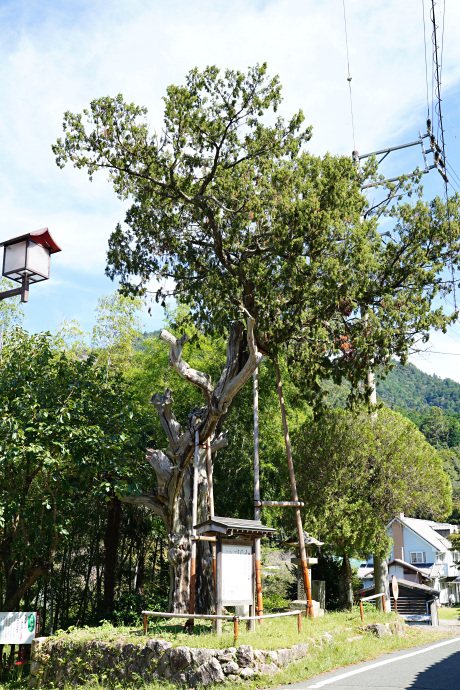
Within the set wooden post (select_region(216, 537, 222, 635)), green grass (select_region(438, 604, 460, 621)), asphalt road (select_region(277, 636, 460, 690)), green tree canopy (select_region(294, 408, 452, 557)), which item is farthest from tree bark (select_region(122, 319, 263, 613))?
green grass (select_region(438, 604, 460, 621))

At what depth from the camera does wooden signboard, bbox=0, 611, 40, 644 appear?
12781 millimetres

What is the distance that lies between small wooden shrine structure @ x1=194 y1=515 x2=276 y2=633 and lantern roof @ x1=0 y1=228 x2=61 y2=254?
6311 millimetres

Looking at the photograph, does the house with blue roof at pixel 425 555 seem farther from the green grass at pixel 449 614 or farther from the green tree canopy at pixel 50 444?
the green tree canopy at pixel 50 444

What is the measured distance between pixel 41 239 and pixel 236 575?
24.4 feet

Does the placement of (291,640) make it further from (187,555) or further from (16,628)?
(16,628)

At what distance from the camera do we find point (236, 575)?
36.4 feet

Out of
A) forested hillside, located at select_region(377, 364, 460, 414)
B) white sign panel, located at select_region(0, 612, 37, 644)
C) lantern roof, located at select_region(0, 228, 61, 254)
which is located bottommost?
white sign panel, located at select_region(0, 612, 37, 644)

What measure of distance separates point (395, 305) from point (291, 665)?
872 cm

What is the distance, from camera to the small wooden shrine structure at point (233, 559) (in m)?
10.8

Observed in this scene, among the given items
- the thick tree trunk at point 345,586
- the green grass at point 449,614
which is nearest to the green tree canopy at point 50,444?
the thick tree trunk at point 345,586

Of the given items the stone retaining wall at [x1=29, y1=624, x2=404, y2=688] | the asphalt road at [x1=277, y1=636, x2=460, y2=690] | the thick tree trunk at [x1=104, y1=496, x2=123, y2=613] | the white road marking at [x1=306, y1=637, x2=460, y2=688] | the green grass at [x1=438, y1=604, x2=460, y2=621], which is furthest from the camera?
the green grass at [x1=438, y1=604, x2=460, y2=621]

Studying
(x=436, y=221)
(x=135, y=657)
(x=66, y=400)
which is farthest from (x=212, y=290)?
(x=135, y=657)

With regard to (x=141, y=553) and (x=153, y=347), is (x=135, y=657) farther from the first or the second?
(x=153, y=347)

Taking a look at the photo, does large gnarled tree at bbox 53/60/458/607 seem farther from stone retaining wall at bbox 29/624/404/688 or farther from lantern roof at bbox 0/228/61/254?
lantern roof at bbox 0/228/61/254
